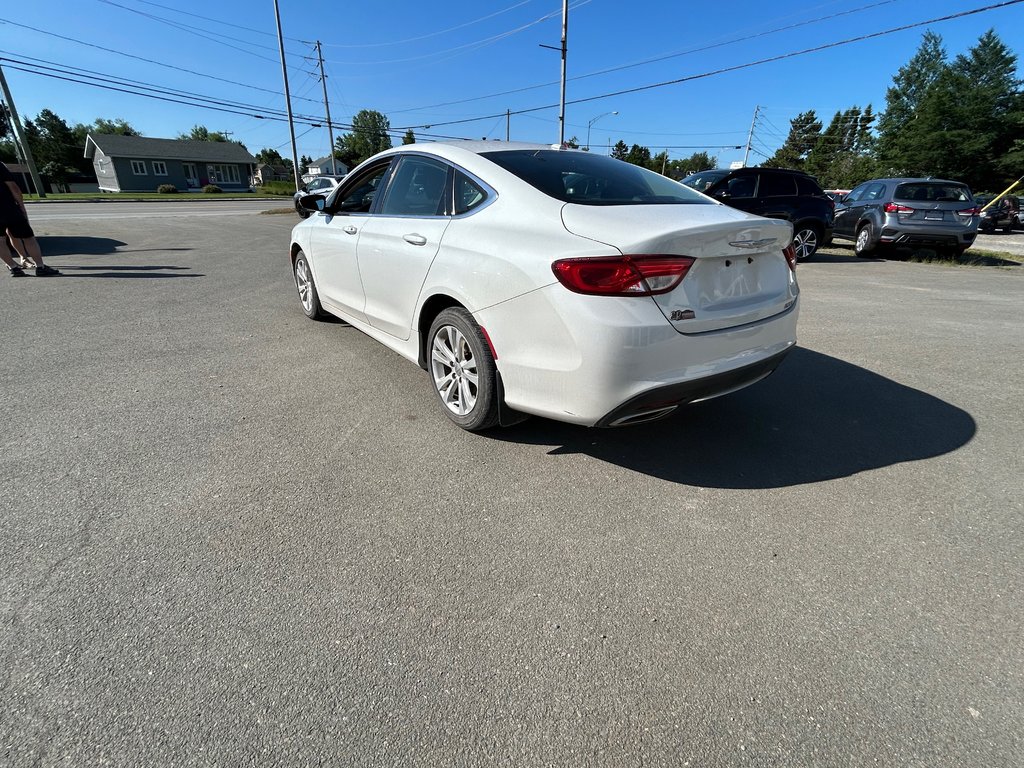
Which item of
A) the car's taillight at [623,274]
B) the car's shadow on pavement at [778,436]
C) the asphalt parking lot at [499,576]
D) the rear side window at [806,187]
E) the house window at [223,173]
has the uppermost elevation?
the house window at [223,173]

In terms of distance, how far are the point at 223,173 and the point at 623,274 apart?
71.4 metres

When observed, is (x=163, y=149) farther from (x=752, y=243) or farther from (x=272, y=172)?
(x=752, y=243)

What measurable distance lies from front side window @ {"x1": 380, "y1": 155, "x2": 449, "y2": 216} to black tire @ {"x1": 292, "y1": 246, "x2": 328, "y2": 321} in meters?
1.71

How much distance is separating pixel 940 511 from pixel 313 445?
3.25m

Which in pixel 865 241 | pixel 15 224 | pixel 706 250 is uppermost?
pixel 706 250

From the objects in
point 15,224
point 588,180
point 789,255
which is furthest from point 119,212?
point 789,255

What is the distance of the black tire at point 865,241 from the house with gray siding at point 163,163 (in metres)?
64.5

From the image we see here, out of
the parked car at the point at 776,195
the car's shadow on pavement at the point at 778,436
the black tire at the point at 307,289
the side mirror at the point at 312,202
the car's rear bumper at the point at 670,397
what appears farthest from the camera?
the parked car at the point at 776,195

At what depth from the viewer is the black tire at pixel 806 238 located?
9.92m

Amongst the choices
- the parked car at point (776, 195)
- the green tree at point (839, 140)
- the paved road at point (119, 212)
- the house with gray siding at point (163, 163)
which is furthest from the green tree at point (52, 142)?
the green tree at point (839, 140)

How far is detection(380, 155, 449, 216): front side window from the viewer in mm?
3285

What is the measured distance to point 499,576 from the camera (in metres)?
2.05

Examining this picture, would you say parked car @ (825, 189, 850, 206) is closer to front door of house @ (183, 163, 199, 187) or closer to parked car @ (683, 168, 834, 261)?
parked car @ (683, 168, 834, 261)

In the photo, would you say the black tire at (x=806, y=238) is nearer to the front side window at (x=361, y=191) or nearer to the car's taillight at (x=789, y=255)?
the car's taillight at (x=789, y=255)
